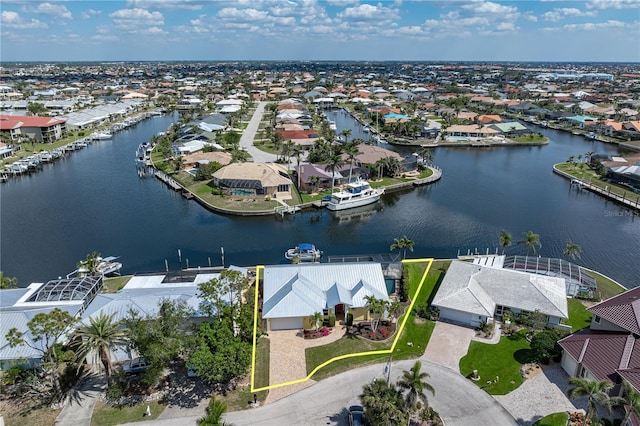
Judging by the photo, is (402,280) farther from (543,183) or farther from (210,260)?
(543,183)

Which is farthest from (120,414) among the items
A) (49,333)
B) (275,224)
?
(275,224)

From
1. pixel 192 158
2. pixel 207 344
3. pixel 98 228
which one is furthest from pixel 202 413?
pixel 192 158

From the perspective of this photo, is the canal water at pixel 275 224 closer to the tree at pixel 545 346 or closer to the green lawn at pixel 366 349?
the green lawn at pixel 366 349

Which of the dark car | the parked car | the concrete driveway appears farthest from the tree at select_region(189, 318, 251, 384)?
the concrete driveway

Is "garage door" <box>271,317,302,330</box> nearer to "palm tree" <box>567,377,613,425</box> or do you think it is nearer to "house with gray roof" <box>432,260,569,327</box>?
"house with gray roof" <box>432,260,569,327</box>

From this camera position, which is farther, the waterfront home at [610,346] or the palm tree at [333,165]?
the palm tree at [333,165]

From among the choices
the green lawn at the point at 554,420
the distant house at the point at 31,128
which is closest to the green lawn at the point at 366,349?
the green lawn at the point at 554,420
